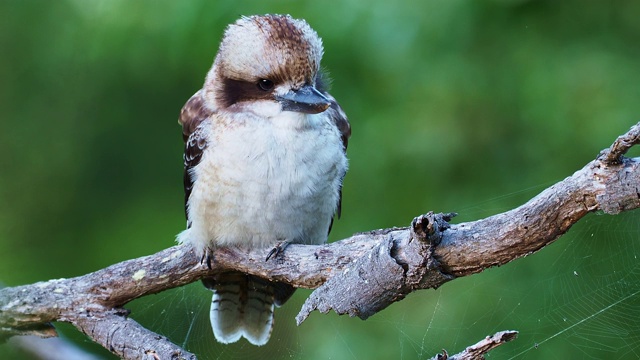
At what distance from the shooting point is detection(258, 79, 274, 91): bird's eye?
2531 mm

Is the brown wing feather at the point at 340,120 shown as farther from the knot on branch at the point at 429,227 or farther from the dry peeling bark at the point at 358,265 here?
the knot on branch at the point at 429,227

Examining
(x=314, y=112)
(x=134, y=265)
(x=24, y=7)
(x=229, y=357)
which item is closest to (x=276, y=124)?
(x=314, y=112)

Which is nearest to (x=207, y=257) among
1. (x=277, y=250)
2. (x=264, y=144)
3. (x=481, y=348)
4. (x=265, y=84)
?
(x=277, y=250)

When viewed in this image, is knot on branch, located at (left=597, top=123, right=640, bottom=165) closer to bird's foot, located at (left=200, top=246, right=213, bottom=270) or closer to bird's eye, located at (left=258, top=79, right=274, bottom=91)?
bird's eye, located at (left=258, top=79, right=274, bottom=91)

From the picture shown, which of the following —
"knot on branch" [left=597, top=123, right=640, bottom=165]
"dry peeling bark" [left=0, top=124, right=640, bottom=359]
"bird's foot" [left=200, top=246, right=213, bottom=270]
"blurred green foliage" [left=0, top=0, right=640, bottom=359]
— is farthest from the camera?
"blurred green foliage" [left=0, top=0, right=640, bottom=359]

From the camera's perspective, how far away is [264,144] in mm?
2502

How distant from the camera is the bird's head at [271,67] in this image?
246cm

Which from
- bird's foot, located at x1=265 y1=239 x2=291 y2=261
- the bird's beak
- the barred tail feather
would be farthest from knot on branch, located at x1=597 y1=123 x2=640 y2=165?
the barred tail feather

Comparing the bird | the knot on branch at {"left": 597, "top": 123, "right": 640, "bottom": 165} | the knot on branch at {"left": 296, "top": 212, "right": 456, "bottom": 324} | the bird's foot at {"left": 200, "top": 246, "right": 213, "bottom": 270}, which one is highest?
the bird

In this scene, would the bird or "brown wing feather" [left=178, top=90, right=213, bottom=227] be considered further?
"brown wing feather" [left=178, top=90, right=213, bottom=227]

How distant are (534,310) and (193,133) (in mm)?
1017

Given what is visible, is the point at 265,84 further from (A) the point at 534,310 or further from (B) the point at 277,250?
(A) the point at 534,310

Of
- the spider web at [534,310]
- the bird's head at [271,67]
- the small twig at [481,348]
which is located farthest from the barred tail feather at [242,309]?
the small twig at [481,348]

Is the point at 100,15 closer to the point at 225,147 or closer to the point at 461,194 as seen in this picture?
the point at 225,147
